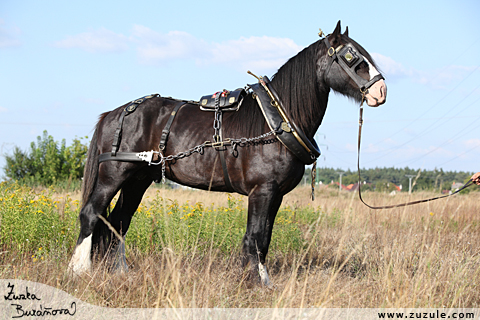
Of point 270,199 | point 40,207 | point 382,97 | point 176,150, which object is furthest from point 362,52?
point 40,207

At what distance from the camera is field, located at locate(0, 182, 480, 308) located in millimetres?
2945

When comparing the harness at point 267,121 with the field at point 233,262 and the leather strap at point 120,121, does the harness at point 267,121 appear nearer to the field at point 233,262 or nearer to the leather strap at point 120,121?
the leather strap at point 120,121

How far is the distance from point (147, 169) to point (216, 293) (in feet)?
5.64

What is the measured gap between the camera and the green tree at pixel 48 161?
1761 cm

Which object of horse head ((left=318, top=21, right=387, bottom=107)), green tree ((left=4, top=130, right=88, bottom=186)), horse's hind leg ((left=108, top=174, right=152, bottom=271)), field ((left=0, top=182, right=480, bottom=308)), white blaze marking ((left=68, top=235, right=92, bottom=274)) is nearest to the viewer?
field ((left=0, top=182, right=480, bottom=308))

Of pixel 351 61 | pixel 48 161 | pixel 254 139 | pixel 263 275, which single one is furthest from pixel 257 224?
pixel 48 161

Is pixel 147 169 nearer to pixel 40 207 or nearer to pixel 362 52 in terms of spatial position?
pixel 40 207

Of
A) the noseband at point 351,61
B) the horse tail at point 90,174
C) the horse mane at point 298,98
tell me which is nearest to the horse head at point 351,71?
the noseband at point 351,61

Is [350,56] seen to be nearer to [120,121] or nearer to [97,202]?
[120,121]

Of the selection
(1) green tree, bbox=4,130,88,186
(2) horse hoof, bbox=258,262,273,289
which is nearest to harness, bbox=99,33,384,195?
(2) horse hoof, bbox=258,262,273,289

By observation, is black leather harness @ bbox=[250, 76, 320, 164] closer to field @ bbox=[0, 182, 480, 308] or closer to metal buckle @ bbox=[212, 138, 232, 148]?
metal buckle @ bbox=[212, 138, 232, 148]

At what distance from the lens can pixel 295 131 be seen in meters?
3.44

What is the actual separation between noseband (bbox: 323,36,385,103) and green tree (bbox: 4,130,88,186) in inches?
641

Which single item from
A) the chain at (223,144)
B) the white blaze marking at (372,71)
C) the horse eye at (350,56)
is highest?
the horse eye at (350,56)
